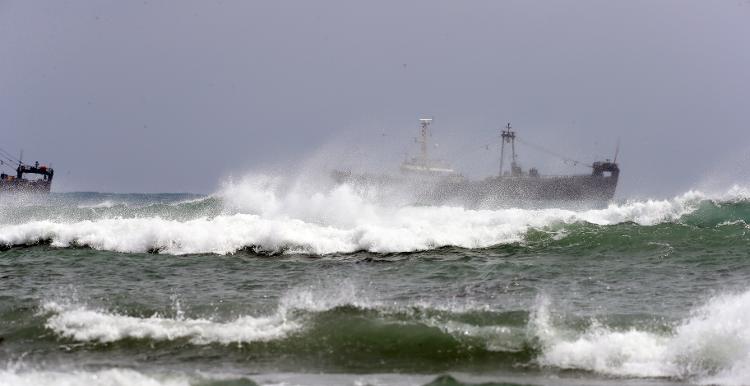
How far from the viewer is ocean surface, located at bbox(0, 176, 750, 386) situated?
323 inches

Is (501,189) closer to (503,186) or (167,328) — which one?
(503,186)

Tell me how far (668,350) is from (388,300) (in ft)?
15.4

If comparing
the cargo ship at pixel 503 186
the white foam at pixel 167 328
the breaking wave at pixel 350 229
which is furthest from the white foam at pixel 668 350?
the cargo ship at pixel 503 186

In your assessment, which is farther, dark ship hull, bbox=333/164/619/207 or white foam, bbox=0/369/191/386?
dark ship hull, bbox=333/164/619/207

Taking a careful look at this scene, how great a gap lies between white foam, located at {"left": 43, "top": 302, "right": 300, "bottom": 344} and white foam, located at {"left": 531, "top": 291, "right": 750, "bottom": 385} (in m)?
3.68

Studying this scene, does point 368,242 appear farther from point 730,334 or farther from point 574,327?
point 730,334

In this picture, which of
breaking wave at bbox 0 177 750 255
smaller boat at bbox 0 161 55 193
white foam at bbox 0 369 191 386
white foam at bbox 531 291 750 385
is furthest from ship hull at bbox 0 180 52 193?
white foam at bbox 531 291 750 385

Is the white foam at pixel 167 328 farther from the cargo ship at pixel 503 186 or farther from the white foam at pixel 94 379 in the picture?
the cargo ship at pixel 503 186

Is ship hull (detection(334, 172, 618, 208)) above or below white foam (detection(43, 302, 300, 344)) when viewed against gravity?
above

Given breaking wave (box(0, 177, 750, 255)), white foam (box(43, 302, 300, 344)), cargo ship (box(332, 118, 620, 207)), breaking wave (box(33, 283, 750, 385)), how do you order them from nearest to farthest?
breaking wave (box(33, 283, 750, 385))
white foam (box(43, 302, 300, 344))
breaking wave (box(0, 177, 750, 255))
cargo ship (box(332, 118, 620, 207))

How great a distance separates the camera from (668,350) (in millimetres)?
8344

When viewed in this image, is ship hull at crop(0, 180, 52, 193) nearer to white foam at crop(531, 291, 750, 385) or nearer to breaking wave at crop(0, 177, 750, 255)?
breaking wave at crop(0, 177, 750, 255)

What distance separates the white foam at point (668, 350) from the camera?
7828 mm

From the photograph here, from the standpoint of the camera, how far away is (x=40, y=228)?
20.8 metres
